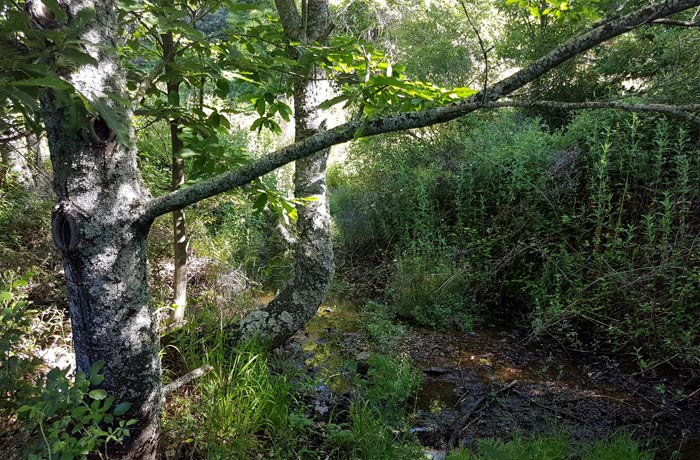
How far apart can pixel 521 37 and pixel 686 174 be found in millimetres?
4254

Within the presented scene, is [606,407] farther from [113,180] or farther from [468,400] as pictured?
[113,180]

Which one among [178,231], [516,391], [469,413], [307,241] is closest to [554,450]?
[469,413]

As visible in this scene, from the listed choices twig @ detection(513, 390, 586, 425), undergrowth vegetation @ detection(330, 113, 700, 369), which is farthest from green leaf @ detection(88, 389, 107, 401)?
undergrowth vegetation @ detection(330, 113, 700, 369)

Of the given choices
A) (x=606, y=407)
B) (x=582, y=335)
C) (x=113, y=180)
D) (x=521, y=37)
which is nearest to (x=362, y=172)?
(x=521, y=37)

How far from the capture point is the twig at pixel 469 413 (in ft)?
9.02

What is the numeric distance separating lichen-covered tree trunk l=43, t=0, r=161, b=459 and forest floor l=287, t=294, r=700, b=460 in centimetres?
148

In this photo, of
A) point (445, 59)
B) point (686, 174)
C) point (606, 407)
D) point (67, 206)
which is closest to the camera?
point (67, 206)

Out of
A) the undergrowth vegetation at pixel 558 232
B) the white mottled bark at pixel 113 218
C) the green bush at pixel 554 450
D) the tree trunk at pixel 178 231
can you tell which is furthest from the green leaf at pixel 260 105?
the undergrowth vegetation at pixel 558 232

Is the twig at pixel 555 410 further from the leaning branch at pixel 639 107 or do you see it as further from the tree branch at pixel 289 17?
the tree branch at pixel 289 17

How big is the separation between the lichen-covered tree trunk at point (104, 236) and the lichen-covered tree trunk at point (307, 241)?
48.6 inches

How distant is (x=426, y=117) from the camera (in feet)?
4.71

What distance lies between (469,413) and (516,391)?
0.58 metres

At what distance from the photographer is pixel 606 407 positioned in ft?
10.3

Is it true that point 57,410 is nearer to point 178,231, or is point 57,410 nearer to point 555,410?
point 178,231
